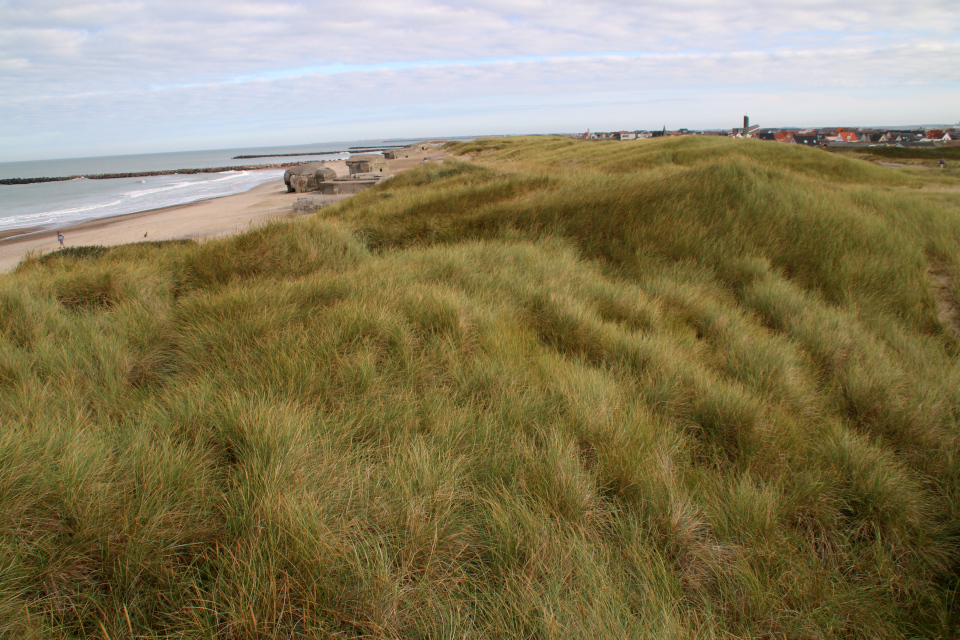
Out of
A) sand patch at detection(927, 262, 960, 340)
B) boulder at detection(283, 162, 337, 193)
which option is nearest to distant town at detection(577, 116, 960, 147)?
boulder at detection(283, 162, 337, 193)

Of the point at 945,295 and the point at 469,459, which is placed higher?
the point at 469,459

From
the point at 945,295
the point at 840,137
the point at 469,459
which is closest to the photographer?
A: the point at 469,459

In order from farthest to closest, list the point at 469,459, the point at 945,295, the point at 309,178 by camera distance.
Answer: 1. the point at 309,178
2. the point at 945,295
3. the point at 469,459

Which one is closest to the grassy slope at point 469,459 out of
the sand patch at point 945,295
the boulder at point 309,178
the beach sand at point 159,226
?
the sand patch at point 945,295

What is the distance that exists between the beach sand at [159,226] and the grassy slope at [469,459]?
A: 10058 millimetres

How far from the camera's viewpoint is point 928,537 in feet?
7.31

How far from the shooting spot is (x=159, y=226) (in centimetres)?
1741

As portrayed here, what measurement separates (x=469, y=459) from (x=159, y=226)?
1931cm

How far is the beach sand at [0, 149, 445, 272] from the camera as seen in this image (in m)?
14.4

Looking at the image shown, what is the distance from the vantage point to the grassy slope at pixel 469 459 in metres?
1.53

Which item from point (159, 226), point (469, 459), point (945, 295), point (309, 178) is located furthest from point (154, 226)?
point (945, 295)

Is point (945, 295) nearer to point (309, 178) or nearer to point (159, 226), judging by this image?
point (159, 226)

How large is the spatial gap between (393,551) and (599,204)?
6379 mm

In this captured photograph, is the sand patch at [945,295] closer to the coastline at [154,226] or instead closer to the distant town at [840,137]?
the coastline at [154,226]
